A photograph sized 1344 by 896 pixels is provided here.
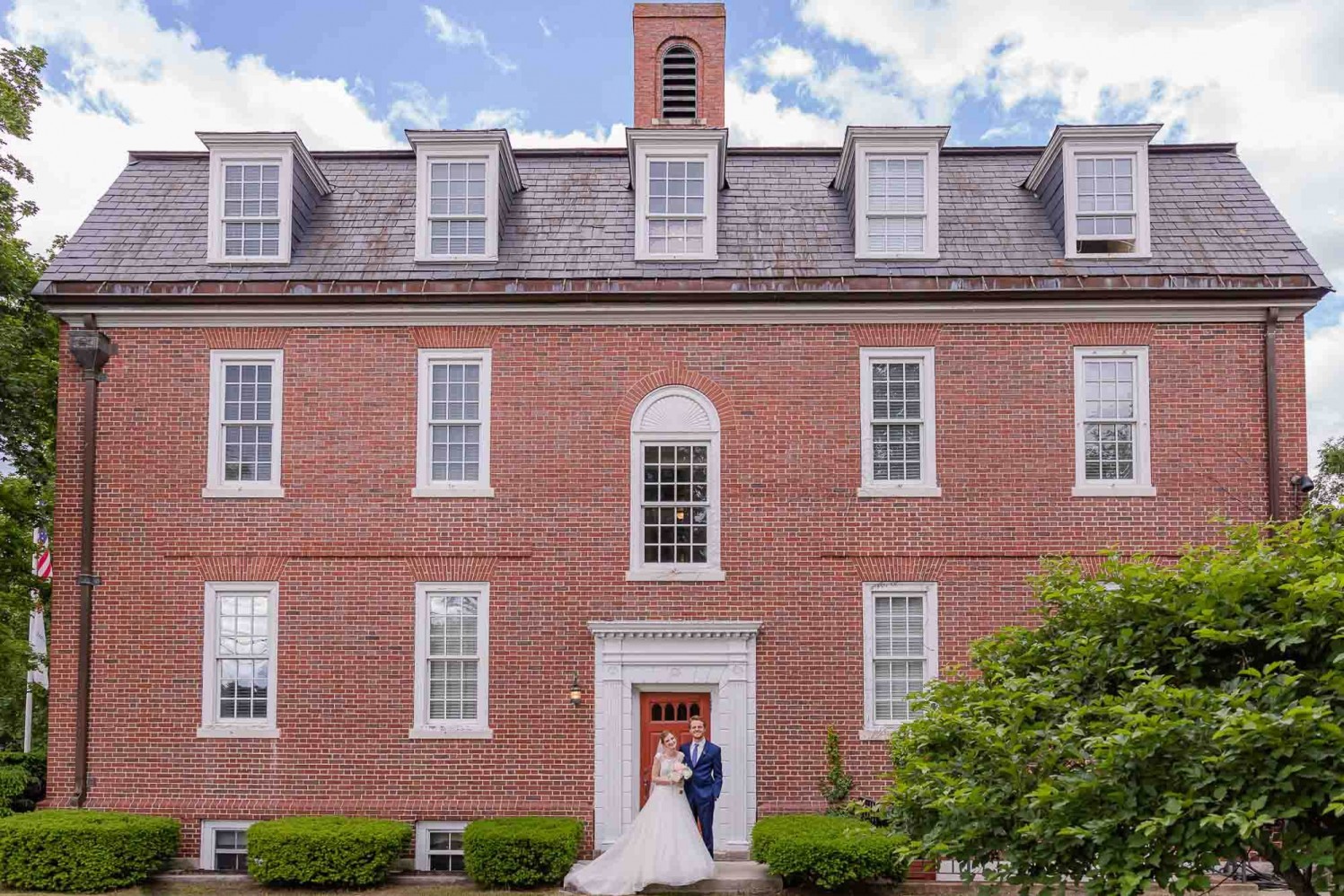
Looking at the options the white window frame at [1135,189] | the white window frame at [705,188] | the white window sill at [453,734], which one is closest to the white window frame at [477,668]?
the white window sill at [453,734]

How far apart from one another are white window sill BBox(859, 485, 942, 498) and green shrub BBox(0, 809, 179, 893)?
33.1 feet

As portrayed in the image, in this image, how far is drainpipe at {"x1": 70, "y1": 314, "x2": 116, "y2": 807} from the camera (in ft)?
49.8

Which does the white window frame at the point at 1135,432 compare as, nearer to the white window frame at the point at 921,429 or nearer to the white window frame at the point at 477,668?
the white window frame at the point at 921,429

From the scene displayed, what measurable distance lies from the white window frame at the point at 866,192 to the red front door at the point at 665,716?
6.50 m

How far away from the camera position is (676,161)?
53.8 ft

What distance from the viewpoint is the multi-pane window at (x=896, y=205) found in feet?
53.2

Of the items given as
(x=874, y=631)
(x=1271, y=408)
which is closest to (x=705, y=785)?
(x=874, y=631)

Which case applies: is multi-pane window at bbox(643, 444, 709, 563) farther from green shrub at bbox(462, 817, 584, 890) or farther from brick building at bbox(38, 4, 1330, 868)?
green shrub at bbox(462, 817, 584, 890)

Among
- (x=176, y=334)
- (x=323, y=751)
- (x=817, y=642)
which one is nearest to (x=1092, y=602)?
(x=817, y=642)

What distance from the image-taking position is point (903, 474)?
1564 centimetres

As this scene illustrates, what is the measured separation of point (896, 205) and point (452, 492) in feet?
24.2

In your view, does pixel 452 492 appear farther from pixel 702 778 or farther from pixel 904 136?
pixel 904 136

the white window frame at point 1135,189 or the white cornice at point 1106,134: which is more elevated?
the white cornice at point 1106,134

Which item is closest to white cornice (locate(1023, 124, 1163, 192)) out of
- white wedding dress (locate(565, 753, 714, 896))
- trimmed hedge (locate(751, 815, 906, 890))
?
trimmed hedge (locate(751, 815, 906, 890))
